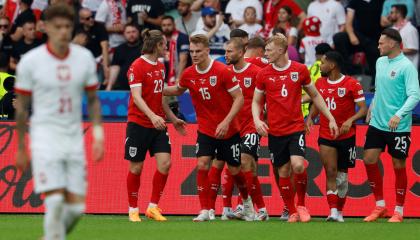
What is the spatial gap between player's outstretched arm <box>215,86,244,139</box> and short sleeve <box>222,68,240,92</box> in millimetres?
70

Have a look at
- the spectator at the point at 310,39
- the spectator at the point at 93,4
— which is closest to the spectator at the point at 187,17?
the spectator at the point at 93,4

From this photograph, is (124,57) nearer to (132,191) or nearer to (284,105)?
(132,191)

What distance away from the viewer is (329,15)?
70.8 feet

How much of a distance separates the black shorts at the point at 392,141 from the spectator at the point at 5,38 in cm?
971

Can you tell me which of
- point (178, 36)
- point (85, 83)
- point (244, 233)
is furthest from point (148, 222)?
point (178, 36)

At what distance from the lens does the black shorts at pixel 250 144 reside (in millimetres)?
15555

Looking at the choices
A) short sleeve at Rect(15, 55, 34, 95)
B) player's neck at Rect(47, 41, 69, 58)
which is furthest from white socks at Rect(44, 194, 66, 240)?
player's neck at Rect(47, 41, 69, 58)

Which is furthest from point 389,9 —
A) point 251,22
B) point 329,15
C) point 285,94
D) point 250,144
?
point 285,94

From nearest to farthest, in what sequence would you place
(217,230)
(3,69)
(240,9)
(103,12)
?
(217,230), (3,69), (240,9), (103,12)

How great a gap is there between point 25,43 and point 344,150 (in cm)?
934

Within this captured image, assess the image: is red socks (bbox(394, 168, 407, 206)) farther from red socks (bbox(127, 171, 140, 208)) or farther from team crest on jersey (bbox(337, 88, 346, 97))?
red socks (bbox(127, 171, 140, 208))

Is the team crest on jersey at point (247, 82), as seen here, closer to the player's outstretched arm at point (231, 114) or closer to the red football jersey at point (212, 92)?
the red football jersey at point (212, 92)

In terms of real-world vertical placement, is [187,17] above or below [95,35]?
above

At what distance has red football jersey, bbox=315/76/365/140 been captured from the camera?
606 inches
